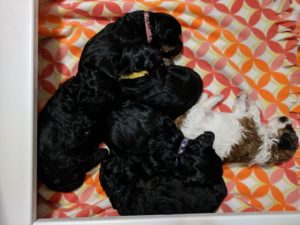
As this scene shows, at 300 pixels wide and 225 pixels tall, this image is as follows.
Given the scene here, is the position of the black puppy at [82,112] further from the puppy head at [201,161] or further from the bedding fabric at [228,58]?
the puppy head at [201,161]

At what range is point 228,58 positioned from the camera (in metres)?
1.46

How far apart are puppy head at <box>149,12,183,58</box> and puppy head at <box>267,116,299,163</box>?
465 millimetres

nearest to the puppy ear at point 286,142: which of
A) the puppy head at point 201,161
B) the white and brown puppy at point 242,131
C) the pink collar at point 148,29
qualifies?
the white and brown puppy at point 242,131

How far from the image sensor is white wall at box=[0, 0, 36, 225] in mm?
1153

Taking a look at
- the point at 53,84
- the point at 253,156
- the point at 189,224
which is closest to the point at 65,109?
the point at 53,84

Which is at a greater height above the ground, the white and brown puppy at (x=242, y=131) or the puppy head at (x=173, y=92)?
the puppy head at (x=173, y=92)

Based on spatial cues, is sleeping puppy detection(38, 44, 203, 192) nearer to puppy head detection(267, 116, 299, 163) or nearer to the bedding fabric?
the bedding fabric

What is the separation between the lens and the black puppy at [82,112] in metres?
1.25

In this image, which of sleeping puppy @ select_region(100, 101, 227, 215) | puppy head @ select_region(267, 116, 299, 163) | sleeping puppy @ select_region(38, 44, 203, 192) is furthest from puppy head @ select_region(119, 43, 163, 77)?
puppy head @ select_region(267, 116, 299, 163)

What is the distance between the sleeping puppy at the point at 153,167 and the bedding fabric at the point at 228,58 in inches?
3.1

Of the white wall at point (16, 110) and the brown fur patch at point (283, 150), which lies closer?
the white wall at point (16, 110)

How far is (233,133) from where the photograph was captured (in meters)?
1.38

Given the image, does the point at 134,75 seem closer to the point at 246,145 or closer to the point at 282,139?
the point at 246,145

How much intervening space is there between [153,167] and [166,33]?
0.48m
